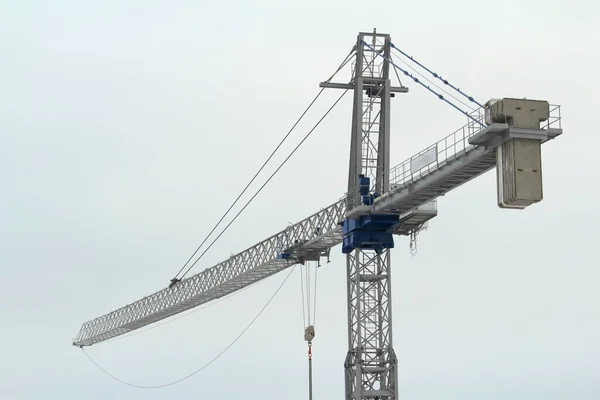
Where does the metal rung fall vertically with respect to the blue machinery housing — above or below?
below

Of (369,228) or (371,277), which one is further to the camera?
(371,277)

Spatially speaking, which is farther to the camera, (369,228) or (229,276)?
(229,276)

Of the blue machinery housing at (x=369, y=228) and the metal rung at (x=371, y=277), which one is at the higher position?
the blue machinery housing at (x=369, y=228)

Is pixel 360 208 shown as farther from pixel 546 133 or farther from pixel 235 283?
pixel 235 283

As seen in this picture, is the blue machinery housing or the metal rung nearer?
the blue machinery housing

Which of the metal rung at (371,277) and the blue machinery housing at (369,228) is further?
the metal rung at (371,277)

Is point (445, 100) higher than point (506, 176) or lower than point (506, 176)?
higher

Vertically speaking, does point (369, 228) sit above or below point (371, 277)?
above

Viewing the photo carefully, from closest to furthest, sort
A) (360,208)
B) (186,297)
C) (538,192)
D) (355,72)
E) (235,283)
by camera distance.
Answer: (538,192)
(360,208)
(355,72)
(235,283)
(186,297)

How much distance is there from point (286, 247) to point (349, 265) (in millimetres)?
14090

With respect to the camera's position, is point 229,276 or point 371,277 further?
point 229,276

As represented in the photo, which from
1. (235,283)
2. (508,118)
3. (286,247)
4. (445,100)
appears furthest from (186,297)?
(508,118)

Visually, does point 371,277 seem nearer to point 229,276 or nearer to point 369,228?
point 369,228

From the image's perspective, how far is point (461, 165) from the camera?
80625 mm
